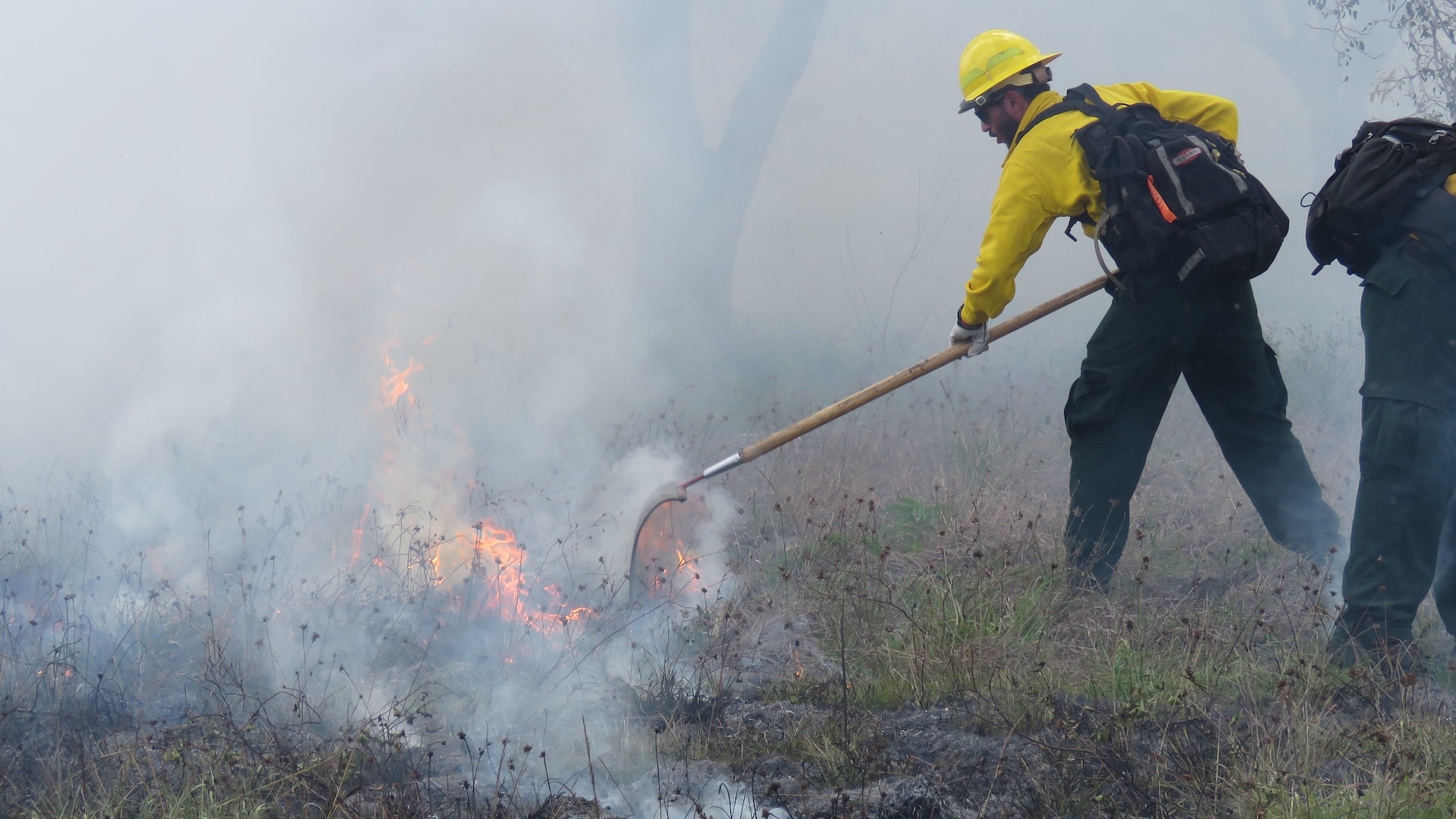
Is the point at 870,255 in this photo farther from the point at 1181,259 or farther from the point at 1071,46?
the point at 1181,259

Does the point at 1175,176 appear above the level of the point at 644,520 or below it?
above

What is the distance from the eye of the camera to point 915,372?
346cm

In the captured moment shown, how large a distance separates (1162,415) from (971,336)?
748 millimetres

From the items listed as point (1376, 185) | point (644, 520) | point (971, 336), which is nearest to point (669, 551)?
point (644, 520)

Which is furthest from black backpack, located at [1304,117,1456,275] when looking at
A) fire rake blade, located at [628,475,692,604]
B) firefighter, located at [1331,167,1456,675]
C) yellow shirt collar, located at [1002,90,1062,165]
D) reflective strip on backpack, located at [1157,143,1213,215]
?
fire rake blade, located at [628,475,692,604]

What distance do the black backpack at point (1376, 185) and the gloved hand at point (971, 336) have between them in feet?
3.37

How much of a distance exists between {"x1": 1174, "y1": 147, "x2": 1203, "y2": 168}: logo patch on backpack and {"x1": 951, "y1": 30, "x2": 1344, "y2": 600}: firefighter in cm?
25

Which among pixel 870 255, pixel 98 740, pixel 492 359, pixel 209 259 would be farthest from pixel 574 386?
pixel 870 255

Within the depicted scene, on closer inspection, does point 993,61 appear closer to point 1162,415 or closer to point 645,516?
point 1162,415

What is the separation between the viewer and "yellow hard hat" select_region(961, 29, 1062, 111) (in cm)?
342

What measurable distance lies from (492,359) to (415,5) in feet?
10.1

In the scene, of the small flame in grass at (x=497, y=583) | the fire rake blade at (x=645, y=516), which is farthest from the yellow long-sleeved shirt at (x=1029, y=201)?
the small flame in grass at (x=497, y=583)

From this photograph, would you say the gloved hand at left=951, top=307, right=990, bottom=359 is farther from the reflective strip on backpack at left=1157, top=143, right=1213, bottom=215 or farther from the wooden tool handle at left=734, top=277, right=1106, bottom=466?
the reflective strip on backpack at left=1157, top=143, right=1213, bottom=215

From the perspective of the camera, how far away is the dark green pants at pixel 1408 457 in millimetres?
2748
